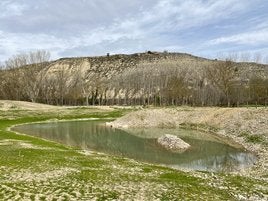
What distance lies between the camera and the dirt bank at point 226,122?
166 ft

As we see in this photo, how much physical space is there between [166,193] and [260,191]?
6523mm

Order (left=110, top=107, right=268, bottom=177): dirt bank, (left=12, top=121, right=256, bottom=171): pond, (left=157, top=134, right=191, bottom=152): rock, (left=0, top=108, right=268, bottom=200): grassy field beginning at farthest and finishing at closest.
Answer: (left=157, top=134, right=191, bottom=152): rock
(left=110, top=107, right=268, bottom=177): dirt bank
(left=12, top=121, right=256, bottom=171): pond
(left=0, top=108, right=268, bottom=200): grassy field

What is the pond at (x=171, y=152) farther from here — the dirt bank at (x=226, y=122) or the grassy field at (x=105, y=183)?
the grassy field at (x=105, y=183)

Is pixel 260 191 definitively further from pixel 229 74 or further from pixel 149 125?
pixel 229 74

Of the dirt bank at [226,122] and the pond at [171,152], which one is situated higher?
the dirt bank at [226,122]

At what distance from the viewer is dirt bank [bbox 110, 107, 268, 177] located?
50569mm

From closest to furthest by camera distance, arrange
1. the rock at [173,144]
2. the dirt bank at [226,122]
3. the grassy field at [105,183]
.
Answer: the grassy field at [105,183] < the dirt bank at [226,122] < the rock at [173,144]

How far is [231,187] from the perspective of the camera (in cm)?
2427

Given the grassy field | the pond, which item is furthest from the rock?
the grassy field

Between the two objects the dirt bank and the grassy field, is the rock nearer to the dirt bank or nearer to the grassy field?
the dirt bank

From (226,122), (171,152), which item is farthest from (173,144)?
(226,122)

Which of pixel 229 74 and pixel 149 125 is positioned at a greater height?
pixel 229 74

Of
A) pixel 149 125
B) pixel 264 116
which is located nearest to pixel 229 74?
pixel 149 125

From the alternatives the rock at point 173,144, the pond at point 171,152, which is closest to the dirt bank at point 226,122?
the pond at point 171,152
